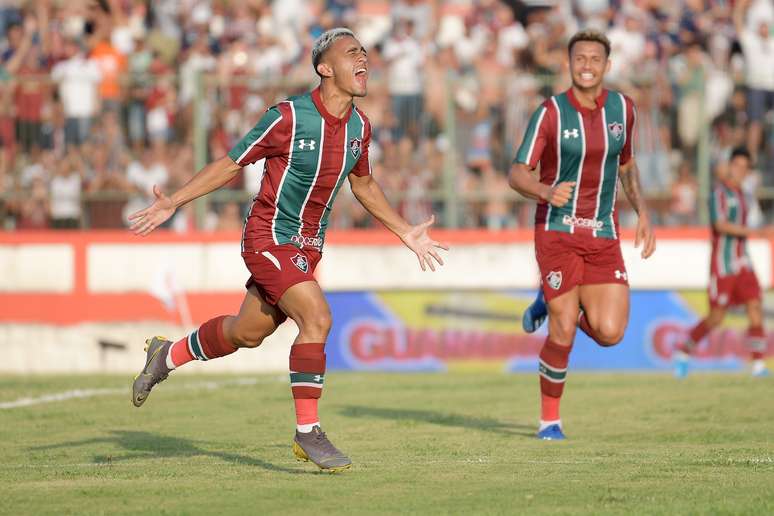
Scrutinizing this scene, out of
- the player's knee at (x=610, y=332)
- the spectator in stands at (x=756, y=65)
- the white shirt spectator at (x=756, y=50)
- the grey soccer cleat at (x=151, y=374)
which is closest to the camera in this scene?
the grey soccer cleat at (x=151, y=374)

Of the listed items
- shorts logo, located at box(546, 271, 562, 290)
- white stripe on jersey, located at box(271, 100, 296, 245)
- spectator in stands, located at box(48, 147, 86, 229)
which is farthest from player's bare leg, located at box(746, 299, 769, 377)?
white stripe on jersey, located at box(271, 100, 296, 245)

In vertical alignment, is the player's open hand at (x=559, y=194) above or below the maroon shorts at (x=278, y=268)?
above

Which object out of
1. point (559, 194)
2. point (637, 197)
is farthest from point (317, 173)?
point (637, 197)

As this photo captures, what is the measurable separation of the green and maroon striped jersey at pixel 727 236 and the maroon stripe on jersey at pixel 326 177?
8513 mm

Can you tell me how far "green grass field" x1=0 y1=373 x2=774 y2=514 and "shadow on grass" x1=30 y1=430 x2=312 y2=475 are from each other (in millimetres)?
20

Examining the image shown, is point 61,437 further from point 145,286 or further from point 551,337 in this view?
point 145,286

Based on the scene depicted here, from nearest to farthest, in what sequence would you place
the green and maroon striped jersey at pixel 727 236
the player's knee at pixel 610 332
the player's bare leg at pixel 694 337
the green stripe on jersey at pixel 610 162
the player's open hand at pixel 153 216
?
the player's open hand at pixel 153 216 → the player's knee at pixel 610 332 → the green stripe on jersey at pixel 610 162 → the player's bare leg at pixel 694 337 → the green and maroon striped jersey at pixel 727 236

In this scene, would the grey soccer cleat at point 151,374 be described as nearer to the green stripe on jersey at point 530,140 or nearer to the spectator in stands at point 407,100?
the green stripe on jersey at point 530,140

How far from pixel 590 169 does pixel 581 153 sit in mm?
138

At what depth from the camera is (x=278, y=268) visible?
29.0ft

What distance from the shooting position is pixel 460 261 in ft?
63.5

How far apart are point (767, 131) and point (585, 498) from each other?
12.7 m

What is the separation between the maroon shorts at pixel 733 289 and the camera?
54.2 ft

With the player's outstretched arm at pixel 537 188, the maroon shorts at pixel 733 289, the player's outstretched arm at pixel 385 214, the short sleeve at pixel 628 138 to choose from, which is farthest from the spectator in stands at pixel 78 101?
the player's outstretched arm at pixel 385 214
